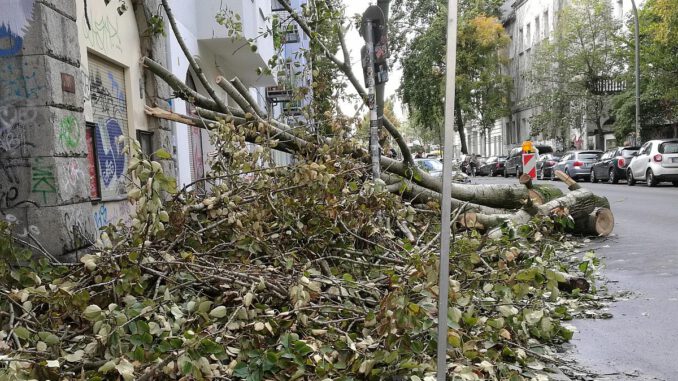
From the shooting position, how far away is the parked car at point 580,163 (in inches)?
1096

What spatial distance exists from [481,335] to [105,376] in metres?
2.35

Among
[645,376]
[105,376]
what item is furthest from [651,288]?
[105,376]

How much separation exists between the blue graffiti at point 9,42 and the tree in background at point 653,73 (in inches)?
823

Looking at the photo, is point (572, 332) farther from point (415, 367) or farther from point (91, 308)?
point (91, 308)

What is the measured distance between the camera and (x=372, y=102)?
686 cm

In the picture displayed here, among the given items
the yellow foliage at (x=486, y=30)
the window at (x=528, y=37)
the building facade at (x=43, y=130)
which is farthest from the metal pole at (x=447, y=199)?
the window at (x=528, y=37)

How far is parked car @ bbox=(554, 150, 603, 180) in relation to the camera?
91.4 ft

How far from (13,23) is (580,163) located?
2696 centimetres

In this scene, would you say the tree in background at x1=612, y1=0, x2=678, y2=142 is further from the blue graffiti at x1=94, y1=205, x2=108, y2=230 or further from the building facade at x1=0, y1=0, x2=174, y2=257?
the building facade at x1=0, y1=0, x2=174, y2=257

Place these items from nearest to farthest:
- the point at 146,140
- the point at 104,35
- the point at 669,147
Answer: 1. the point at 104,35
2. the point at 146,140
3. the point at 669,147

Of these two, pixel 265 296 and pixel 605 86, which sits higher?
pixel 605 86

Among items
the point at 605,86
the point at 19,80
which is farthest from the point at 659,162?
the point at 19,80

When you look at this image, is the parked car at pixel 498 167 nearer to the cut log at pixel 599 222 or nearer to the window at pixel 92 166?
the cut log at pixel 599 222

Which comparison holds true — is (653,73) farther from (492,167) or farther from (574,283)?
(574,283)
